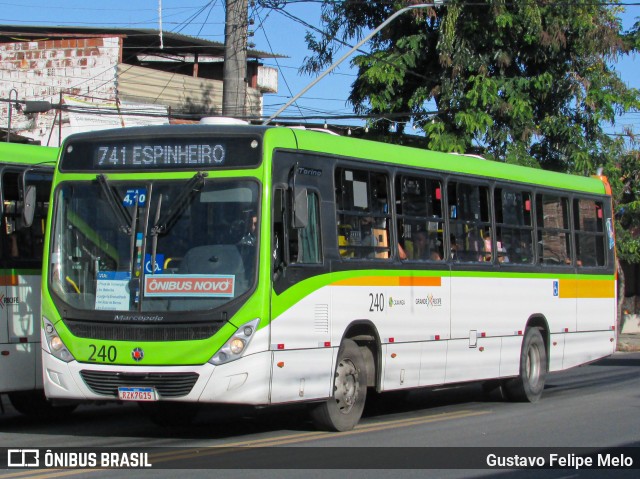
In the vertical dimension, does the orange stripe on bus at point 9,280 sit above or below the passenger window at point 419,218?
below

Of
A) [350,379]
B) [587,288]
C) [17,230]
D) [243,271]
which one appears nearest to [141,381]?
[243,271]

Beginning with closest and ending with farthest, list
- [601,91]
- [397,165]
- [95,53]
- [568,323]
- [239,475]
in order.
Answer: [239,475], [397,165], [568,323], [601,91], [95,53]

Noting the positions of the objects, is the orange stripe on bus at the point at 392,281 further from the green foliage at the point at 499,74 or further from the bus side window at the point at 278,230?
the green foliage at the point at 499,74

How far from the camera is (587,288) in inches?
681

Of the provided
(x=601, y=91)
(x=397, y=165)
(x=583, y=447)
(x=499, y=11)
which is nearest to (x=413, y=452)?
(x=583, y=447)

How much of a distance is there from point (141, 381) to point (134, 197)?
186 centimetres

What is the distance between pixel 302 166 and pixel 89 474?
3954mm

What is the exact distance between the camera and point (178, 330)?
33.0ft

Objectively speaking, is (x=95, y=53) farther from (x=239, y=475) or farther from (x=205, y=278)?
(x=239, y=475)

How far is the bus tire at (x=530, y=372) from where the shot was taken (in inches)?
611

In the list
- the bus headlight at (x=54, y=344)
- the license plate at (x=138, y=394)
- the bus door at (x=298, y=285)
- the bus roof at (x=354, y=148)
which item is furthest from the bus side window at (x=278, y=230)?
the bus headlight at (x=54, y=344)

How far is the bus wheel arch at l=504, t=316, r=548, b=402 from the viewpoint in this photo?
15.5 meters

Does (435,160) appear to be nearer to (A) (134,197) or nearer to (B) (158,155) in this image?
(B) (158,155)

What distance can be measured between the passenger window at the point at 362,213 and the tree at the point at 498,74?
466 inches
